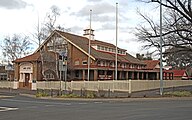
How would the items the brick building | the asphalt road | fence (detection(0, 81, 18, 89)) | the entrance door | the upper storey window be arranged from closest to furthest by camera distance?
the asphalt road
the brick building
fence (detection(0, 81, 18, 89))
the entrance door
the upper storey window

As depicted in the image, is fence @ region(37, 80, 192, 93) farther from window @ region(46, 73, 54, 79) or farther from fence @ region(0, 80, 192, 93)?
window @ region(46, 73, 54, 79)

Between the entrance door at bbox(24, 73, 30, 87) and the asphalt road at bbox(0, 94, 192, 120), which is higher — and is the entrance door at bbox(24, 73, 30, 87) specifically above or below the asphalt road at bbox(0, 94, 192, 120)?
above

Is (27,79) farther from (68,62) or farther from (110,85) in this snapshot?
(110,85)

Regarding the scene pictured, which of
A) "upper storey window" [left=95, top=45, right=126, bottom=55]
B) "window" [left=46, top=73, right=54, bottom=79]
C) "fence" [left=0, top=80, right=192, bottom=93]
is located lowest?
"fence" [left=0, top=80, right=192, bottom=93]

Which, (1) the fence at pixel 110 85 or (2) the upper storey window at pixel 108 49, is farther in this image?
(2) the upper storey window at pixel 108 49

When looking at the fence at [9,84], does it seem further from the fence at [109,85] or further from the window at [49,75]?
the fence at [109,85]

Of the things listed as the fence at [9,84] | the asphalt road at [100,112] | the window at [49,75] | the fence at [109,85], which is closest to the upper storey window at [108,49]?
the window at [49,75]

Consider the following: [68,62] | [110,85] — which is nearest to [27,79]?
[68,62]

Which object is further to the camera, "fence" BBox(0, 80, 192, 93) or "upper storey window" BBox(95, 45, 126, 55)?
"upper storey window" BBox(95, 45, 126, 55)

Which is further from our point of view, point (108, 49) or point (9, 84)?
point (108, 49)

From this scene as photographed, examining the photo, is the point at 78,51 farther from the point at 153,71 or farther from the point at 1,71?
the point at 1,71

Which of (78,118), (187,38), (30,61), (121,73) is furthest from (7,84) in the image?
(78,118)

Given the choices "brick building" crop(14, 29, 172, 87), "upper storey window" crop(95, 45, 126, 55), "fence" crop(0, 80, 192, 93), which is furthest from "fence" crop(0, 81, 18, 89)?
"upper storey window" crop(95, 45, 126, 55)

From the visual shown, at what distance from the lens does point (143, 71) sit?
199ft
